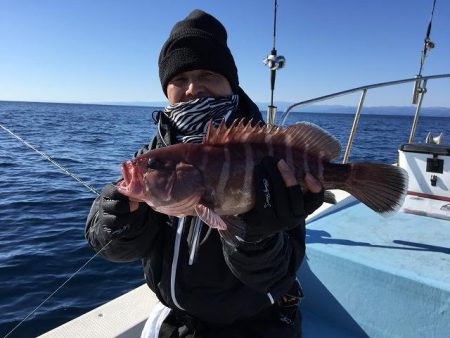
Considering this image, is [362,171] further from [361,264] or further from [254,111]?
[361,264]

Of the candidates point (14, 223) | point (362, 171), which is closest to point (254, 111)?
point (362, 171)

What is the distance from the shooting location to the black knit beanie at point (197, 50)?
2494 mm

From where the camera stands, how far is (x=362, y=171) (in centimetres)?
205

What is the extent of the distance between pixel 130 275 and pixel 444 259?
15.4ft

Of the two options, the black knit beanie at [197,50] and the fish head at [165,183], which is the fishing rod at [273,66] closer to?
the black knit beanie at [197,50]

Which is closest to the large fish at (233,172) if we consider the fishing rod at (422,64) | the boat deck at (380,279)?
the boat deck at (380,279)

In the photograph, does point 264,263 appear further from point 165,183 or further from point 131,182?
point 131,182

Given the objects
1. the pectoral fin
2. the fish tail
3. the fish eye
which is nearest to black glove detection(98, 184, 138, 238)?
the fish eye

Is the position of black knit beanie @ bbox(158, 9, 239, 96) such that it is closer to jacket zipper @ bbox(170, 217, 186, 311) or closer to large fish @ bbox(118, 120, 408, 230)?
large fish @ bbox(118, 120, 408, 230)

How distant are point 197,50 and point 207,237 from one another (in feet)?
3.98

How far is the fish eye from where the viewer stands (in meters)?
1.96

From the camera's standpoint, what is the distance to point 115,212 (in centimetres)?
204

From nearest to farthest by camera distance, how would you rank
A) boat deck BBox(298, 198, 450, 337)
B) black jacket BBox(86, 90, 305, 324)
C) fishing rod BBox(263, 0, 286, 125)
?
black jacket BBox(86, 90, 305, 324)
boat deck BBox(298, 198, 450, 337)
fishing rod BBox(263, 0, 286, 125)

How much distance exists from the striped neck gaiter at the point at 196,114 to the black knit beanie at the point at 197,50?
0.24m
